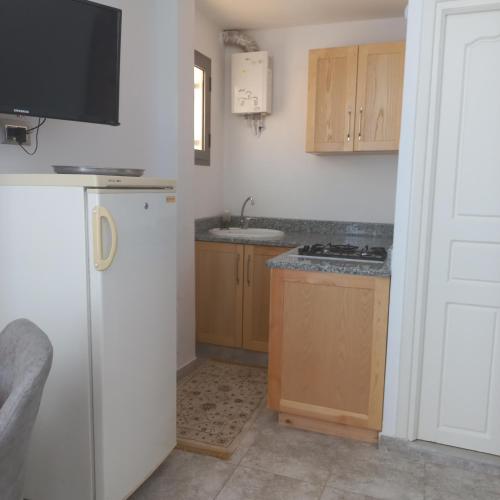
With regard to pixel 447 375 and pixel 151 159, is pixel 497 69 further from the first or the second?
pixel 151 159

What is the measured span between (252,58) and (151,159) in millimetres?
1350

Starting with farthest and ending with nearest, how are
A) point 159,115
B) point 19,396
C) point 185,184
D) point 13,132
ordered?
point 185,184 → point 159,115 → point 13,132 → point 19,396

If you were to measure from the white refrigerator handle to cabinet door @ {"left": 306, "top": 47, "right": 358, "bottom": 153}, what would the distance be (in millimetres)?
2129

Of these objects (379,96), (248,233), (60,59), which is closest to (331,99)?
(379,96)

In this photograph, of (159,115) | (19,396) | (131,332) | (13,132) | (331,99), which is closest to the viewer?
(19,396)

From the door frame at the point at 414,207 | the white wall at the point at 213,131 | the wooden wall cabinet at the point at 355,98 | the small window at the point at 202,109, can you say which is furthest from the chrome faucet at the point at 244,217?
the door frame at the point at 414,207

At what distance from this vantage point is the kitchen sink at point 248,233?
3.30 meters

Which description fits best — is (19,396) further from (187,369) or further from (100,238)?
(187,369)

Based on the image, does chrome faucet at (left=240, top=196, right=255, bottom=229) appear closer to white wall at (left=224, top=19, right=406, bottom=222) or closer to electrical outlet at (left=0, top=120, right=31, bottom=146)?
white wall at (left=224, top=19, right=406, bottom=222)

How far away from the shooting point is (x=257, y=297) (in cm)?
329

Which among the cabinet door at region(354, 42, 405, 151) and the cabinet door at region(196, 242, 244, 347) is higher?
the cabinet door at region(354, 42, 405, 151)

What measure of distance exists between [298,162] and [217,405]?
2.04 meters

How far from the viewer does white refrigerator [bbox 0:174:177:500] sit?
60.8 inches

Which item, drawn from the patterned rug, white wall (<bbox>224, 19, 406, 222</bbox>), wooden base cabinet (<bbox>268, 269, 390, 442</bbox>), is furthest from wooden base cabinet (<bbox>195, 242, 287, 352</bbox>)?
wooden base cabinet (<bbox>268, 269, 390, 442</bbox>)
